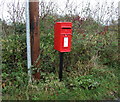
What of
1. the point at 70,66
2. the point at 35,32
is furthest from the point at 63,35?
the point at 70,66

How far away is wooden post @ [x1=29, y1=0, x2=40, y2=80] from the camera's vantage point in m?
3.29

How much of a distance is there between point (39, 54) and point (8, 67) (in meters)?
0.92

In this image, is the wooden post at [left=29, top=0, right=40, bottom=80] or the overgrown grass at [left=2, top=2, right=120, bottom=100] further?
the wooden post at [left=29, top=0, right=40, bottom=80]

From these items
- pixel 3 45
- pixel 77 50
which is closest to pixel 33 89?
pixel 3 45

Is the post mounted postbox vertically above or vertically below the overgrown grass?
above

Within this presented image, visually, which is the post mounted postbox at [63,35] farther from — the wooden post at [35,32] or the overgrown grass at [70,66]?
the overgrown grass at [70,66]

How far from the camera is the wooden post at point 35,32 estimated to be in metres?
3.29

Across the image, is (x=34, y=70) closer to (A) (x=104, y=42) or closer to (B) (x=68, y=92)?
(B) (x=68, y=92)

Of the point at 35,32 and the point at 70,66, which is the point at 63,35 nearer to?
the point at 35,32

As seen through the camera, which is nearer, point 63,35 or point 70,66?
point 63,35

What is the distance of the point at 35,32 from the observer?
335 centimetres

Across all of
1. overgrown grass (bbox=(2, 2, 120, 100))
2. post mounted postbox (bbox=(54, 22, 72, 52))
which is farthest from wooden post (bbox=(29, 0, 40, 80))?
post mounted postbox (bbox=(54, 22, 72, 52))

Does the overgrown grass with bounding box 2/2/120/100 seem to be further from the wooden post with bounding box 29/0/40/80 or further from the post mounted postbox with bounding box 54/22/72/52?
the post mounted postbox with bounding box 54/22/72/52

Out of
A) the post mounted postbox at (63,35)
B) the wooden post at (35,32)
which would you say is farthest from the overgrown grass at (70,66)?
Answer: the post mounted postbox at (63,35)
